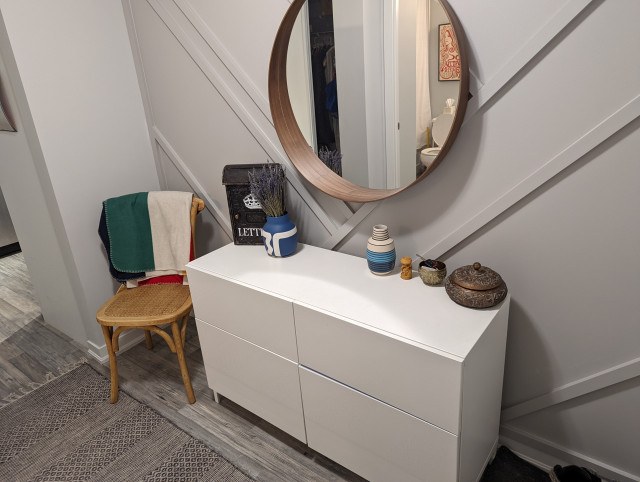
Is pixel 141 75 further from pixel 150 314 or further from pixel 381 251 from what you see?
pixel 381 251

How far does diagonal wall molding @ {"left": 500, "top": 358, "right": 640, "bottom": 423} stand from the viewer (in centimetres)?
139

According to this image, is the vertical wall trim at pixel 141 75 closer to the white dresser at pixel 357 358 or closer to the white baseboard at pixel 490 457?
the white dresser at pixel 357 358

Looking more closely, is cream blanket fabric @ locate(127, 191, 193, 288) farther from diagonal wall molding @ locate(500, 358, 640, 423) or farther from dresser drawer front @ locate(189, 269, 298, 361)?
diagonal wall molding @ locate(500, 358, 640, 423)

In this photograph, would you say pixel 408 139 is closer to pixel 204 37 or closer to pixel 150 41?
pixel 204 37

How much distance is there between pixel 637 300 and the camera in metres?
1.32

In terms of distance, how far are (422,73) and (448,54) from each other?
0.10m

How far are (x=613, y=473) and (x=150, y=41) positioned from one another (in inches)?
102

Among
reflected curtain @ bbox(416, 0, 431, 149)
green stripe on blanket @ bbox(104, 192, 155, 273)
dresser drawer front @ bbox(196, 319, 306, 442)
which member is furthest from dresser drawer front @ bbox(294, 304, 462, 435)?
green stripe on blanket @ bbox(104, 192, 155, 273)

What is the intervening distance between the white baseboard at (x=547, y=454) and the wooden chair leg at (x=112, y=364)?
1.66 m

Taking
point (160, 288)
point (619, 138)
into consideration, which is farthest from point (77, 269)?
point (619, 138)

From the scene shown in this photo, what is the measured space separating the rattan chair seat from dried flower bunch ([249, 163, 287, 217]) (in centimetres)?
62

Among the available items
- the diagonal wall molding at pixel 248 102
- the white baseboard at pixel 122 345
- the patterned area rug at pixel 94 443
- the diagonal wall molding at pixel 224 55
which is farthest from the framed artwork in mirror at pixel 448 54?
the white baseboard at pixel 122 345

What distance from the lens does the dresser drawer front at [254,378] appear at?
1705 mm

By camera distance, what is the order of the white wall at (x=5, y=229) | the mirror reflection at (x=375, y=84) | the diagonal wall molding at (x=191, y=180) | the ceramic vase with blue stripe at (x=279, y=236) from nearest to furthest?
the mirror reflection at (x=375, y=84), the ceramic vase with blue stripe at (x=279, y=236), the diagonal wall molding at (x=191, y=180), the white wall at (x=5, y=229)
